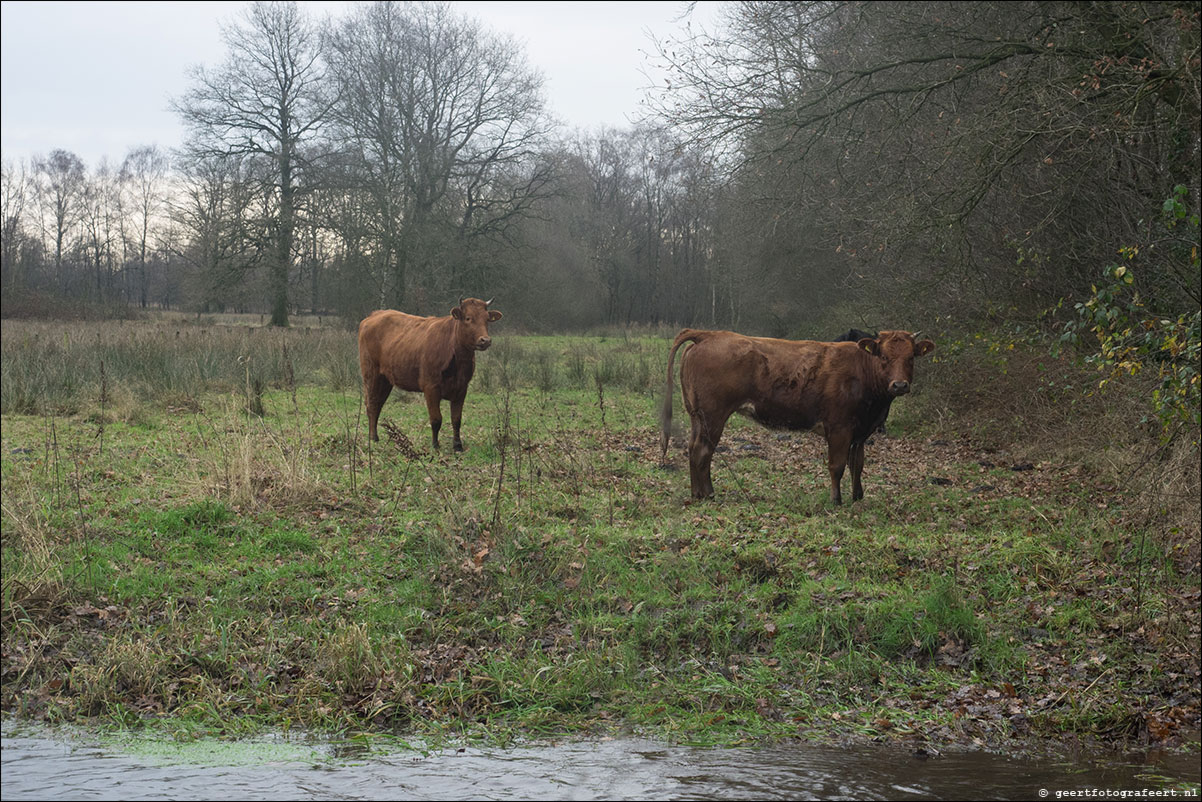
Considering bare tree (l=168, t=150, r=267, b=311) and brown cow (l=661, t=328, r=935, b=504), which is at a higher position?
bare tree (l=168, t=150, r=267, b=311)

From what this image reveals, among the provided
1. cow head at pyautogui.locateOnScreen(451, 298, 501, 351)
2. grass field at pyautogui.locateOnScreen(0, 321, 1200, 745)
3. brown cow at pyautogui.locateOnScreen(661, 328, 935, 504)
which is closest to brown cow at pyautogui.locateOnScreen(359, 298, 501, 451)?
cow head at pyautogui.locateOnScreen(451, 298, 501, 351)

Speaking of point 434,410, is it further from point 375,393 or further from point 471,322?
point 375,393

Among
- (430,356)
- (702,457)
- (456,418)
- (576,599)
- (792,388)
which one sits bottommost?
(576,599)

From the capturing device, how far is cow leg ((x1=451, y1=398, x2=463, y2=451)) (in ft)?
39.4

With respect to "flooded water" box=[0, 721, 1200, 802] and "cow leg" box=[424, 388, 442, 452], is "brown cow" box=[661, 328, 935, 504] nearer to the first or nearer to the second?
"cow leg" box=[424, 388, 442, 452]

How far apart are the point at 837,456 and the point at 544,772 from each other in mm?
5982

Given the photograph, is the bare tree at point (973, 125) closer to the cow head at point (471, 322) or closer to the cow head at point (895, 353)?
the cow head at point (895, 353)

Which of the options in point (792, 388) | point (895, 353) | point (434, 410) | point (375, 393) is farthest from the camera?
point (375, 393)

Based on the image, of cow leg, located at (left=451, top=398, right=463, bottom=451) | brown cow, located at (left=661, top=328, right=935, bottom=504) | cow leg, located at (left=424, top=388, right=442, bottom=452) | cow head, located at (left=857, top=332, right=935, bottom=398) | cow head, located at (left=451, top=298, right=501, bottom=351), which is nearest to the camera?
cow head, located at (left=857, top=332, right=935, bottom=398)

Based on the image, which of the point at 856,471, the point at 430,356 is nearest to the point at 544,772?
the point at 856,471

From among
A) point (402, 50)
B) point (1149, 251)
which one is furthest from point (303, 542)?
point (402, 50)

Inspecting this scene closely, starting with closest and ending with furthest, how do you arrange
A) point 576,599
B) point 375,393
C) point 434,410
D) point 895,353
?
point 576,599 < point 895,353 < point 434,410 < point 375,393

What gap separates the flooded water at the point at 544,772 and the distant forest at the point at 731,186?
3.49m

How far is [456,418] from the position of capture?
1226 centimetres
